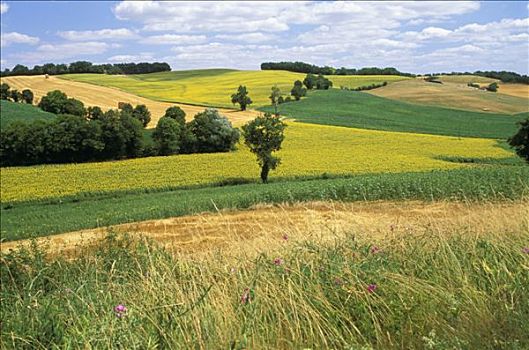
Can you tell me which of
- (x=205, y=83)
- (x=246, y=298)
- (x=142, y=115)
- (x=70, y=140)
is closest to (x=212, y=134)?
(x=70, y=140)

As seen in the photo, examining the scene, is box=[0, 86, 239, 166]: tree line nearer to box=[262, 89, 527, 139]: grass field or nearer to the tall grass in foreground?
box=[262, 89, 527, 139]: grass field

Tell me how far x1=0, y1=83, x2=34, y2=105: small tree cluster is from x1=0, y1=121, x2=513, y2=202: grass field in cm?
3366

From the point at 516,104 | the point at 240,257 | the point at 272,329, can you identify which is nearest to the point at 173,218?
the point at 240,257

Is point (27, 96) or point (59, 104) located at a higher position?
point (27, 96)

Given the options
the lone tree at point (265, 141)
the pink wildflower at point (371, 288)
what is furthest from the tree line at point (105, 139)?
the pink wildflower at point (371, 288)

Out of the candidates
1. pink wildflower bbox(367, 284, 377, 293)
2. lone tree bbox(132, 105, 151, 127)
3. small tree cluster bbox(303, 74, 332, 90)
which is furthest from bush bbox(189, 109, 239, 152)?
small tree cluster bbox(303, 74, 332, 90)

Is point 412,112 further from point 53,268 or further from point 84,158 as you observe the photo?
point 53,268

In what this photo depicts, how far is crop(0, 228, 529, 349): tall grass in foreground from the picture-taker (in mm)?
3020

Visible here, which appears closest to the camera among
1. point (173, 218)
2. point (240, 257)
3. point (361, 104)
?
point (240, 257)

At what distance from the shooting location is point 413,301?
3359 millimetres

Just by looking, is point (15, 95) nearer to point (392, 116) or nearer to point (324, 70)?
point (392, 116)

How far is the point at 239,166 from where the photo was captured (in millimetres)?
43969

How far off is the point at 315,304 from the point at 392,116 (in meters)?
67.8

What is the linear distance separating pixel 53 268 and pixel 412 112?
6929cm
